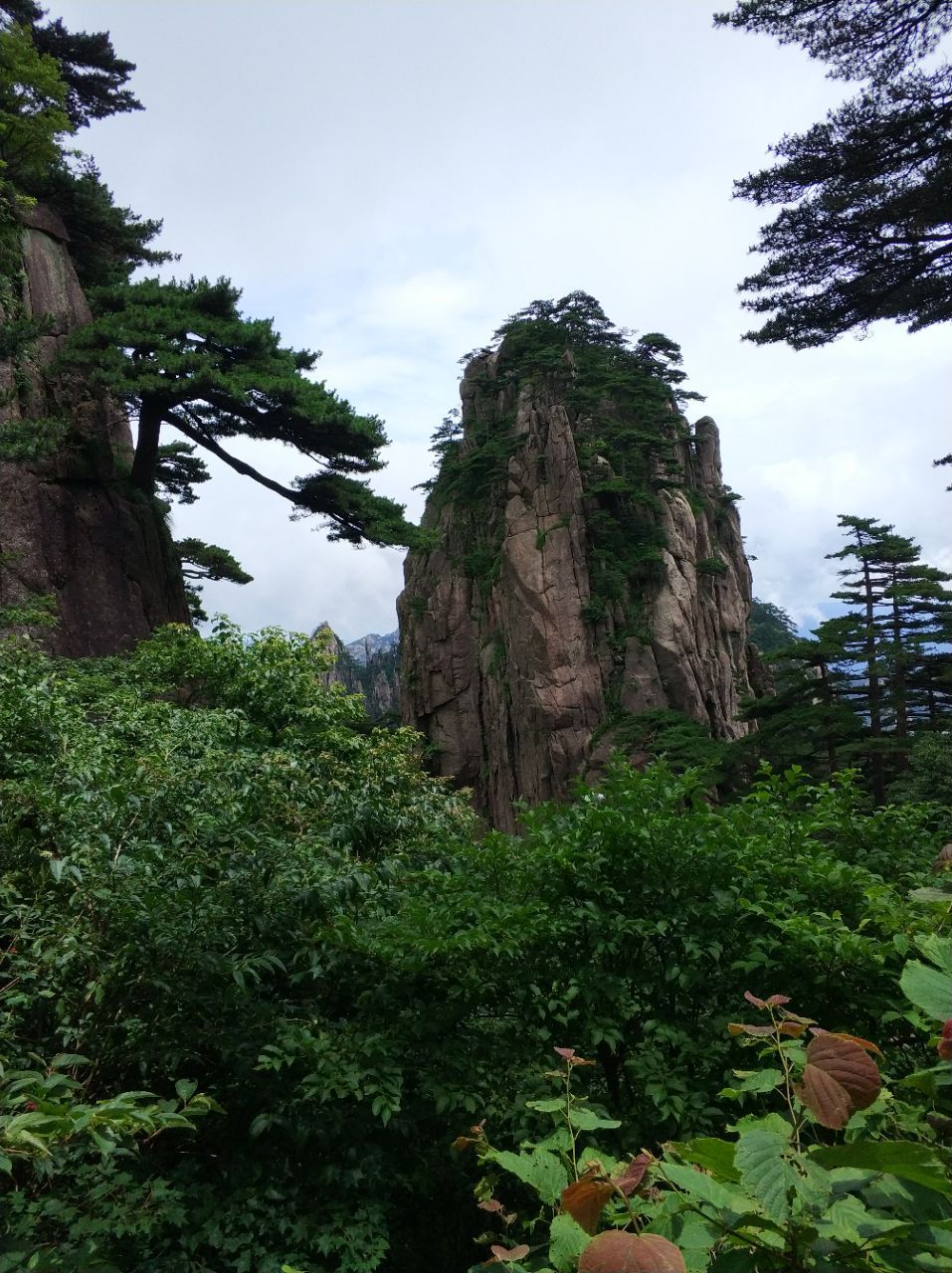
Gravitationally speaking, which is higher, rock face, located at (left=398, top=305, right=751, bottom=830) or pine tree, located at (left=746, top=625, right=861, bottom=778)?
rock face, located at (left=398, top=305, right=751, bottom=830)

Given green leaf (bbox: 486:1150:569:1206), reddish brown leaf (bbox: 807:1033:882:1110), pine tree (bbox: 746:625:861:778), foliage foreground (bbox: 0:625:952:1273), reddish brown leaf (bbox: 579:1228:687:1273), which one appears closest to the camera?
reddish brown leaf (bbox: 579:1228:687:1273)

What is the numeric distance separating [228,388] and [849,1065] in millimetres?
14522

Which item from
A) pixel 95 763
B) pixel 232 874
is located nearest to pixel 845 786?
pixel 232 874

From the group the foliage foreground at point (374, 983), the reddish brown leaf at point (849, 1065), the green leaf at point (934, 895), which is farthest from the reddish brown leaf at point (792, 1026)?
the foliage foreground at point (374, 983)

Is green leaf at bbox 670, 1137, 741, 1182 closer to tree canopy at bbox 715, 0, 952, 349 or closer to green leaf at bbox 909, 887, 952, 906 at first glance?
green leaf at bbox 909, 887, 952, 906

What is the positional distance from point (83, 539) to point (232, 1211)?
13367mm

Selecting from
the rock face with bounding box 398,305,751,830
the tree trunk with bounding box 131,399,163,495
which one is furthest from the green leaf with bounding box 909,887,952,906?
the rock face with bounding box 398,305,751,830

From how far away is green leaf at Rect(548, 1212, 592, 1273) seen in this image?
1.14 m

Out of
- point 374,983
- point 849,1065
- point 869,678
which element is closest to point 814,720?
point 869,678

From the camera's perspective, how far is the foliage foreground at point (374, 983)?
340cm

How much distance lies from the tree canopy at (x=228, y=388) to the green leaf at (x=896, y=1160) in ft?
46.9

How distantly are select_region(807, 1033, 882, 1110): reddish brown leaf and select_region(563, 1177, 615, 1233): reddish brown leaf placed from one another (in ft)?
0.99

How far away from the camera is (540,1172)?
1.34 metres

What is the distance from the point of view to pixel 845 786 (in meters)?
4.67
